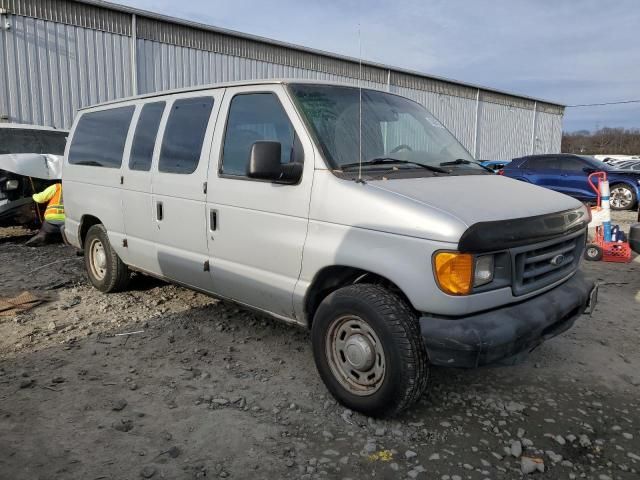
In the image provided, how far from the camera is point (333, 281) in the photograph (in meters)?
3.21

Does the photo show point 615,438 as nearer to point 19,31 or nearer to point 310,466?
point 310,466

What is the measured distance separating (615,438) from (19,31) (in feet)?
43.8

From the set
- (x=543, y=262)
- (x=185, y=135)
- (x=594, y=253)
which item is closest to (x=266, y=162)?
(x=185, y=135)

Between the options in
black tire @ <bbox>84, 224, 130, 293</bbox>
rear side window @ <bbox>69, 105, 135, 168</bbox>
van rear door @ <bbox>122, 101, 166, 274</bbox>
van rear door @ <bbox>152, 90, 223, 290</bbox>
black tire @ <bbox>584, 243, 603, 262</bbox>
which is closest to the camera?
van rear door @ <bbox>152, 90, 223, 290</bbox>

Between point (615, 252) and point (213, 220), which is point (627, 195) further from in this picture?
point (213, 220)

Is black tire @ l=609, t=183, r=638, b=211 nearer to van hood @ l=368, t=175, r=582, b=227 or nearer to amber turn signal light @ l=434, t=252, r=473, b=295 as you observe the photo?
van hood @ l=368, t=175, r=582, b=227

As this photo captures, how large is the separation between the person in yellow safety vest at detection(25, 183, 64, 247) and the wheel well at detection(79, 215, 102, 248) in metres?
2.46

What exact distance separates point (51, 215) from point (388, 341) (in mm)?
6825

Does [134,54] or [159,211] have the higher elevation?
[134,54]

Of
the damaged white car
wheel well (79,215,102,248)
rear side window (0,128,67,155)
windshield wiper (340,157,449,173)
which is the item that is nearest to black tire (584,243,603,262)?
windshield wiper (340,157,449,173)

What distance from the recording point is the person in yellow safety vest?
25.6 ft

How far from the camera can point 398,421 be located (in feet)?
9.87

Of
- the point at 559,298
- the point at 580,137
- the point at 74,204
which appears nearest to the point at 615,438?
the point at 559,298

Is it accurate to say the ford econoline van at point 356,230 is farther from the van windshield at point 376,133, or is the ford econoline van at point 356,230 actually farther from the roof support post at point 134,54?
the roof support post at point 134,54
